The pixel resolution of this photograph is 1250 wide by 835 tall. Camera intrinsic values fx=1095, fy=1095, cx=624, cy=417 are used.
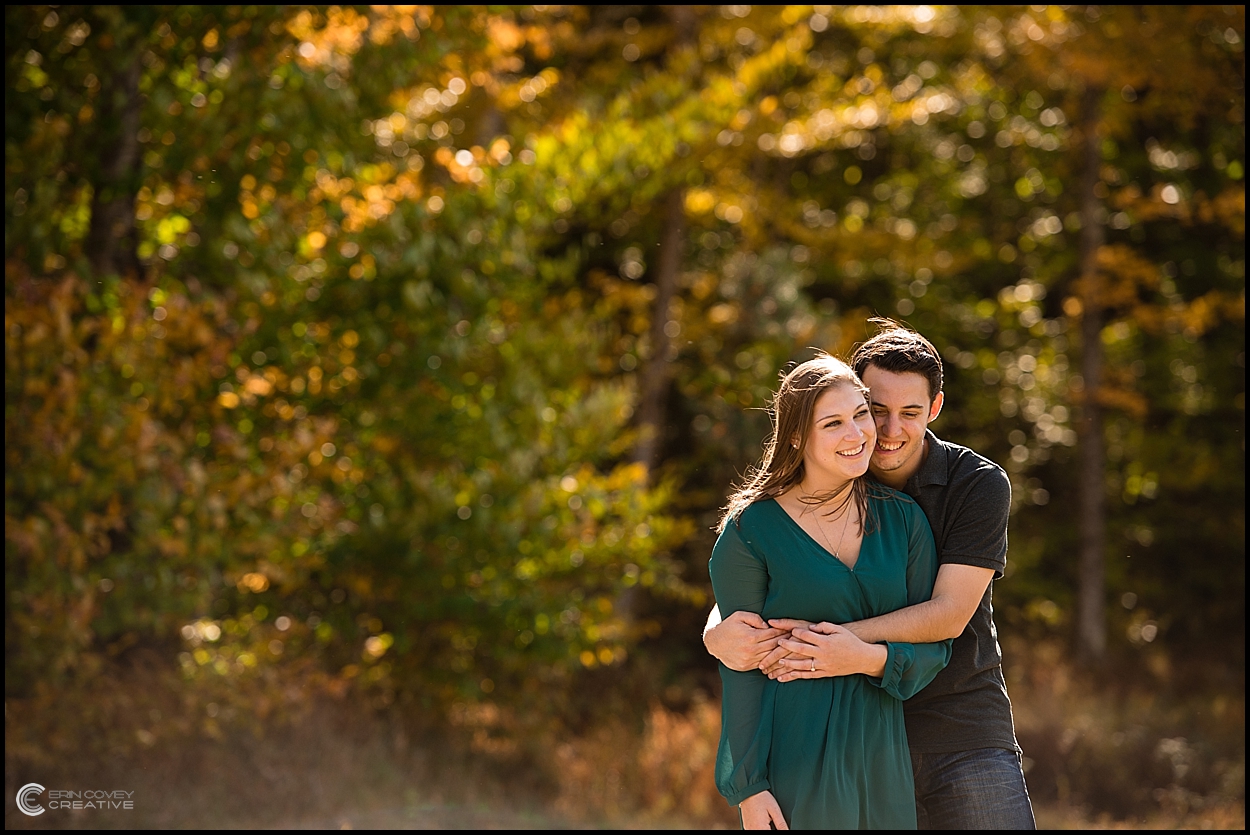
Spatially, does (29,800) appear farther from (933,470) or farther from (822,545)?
(933,470)

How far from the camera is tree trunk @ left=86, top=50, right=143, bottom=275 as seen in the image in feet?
22.9

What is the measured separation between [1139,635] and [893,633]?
1150 cm

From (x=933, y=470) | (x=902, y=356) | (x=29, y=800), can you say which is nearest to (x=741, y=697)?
(x=933, y=470)

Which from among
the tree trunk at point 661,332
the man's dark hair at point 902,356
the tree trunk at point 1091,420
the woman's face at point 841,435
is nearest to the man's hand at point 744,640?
the woman's face at point 841,435

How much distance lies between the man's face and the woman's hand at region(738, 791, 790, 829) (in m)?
0.93

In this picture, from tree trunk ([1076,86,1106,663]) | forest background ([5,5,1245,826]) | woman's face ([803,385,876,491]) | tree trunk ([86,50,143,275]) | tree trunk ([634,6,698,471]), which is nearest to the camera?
woman's face ([803,385,876,491])

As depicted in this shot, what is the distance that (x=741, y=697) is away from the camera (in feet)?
8.72

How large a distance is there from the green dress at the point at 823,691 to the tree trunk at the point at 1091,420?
950 cm

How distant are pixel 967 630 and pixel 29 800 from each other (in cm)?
566

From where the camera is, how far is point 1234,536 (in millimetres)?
12344

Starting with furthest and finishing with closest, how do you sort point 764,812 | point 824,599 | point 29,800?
point 29,800 < point 824,599 < point 764,812

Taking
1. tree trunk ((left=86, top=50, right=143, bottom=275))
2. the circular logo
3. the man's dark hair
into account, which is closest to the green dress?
the man's dark hair

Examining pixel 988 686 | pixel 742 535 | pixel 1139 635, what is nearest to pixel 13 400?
pixel 742 535

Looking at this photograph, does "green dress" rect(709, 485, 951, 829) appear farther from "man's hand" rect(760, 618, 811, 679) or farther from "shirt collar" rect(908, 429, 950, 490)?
"shirt collar" rect(908, 429, 950, 490)
